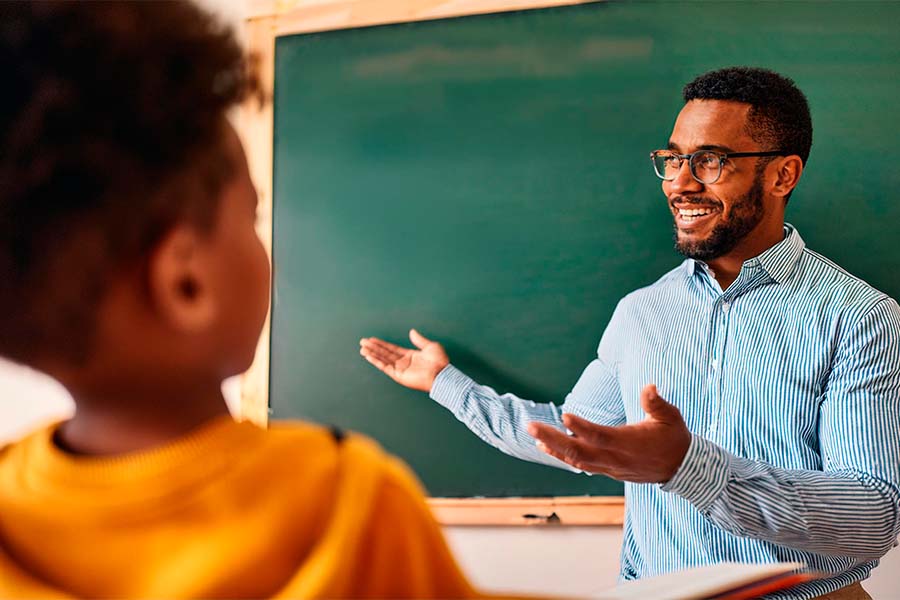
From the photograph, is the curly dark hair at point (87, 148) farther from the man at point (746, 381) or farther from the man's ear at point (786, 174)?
the man's ear at point (786, 174)

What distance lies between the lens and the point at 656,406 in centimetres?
121

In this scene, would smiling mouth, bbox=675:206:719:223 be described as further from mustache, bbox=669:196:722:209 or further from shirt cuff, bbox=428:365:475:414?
shirt cuff, bbox=428:365:475:414

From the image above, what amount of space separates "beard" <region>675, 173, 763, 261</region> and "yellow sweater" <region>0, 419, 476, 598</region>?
1.40 metres

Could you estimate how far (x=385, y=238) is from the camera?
215 cm

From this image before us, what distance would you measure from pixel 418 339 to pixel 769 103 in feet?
3.31

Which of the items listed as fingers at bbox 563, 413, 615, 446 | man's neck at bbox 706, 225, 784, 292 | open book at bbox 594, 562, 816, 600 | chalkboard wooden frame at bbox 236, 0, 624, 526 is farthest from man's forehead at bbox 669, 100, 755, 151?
open book at bbox 594, 562, 816, 600

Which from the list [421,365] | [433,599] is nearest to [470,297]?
[421,365]

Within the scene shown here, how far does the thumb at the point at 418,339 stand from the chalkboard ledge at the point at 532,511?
41 cm

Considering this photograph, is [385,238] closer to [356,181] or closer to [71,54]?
[356,181]

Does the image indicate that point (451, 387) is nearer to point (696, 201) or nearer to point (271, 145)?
point (696, 201)

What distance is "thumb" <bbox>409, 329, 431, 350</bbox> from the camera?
6.77ft

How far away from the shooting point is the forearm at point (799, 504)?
1.37 meters

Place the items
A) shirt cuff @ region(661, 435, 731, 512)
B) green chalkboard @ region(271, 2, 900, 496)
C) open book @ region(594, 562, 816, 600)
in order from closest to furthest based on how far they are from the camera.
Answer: open book @ region(594, 562, 816, 600)
shirt cuff @ region(661, 435, 731, 512)
green chalkboard @ region(271, 2, 900, 496)

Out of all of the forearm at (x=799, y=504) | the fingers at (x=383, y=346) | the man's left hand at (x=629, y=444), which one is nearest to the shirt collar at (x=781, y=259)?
the forearm at (x=799, y=504)
